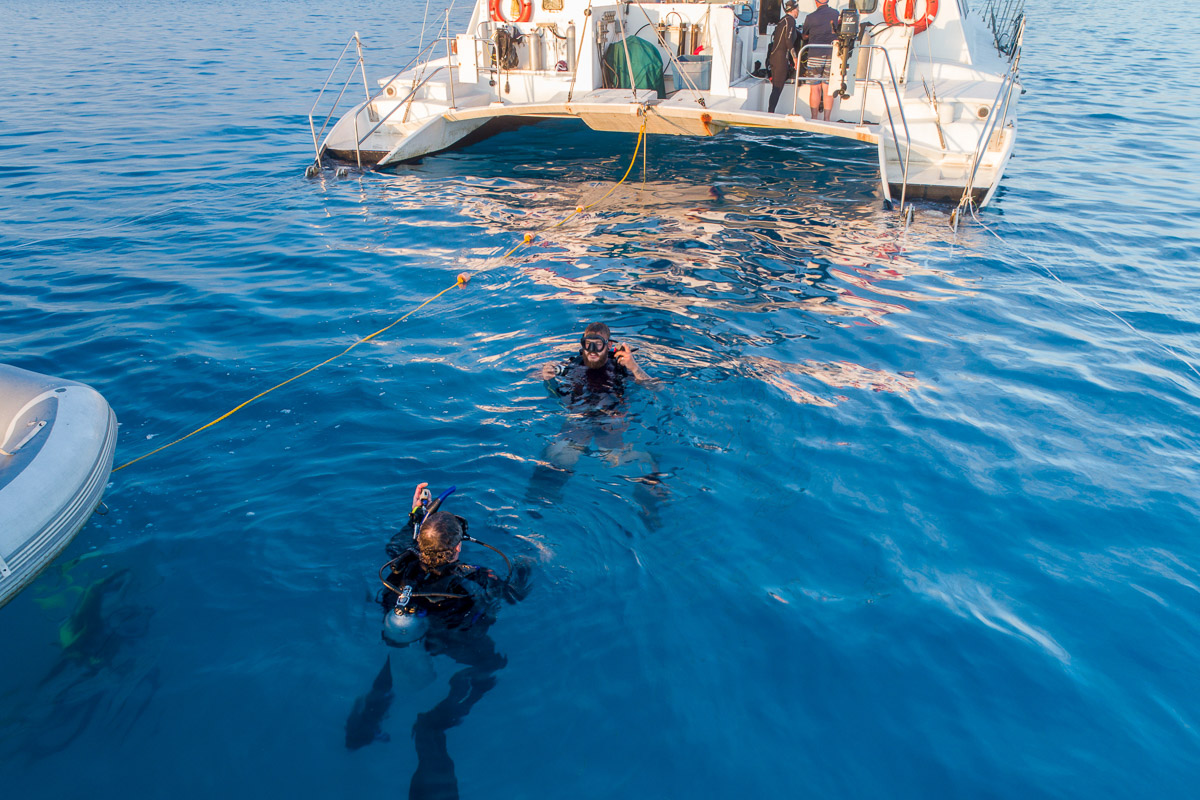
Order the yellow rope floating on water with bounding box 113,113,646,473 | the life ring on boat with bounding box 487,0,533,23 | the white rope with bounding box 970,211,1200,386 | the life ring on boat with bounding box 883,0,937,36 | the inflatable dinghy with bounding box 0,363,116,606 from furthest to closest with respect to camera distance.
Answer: the life ring on boat with bounding box 487,0,533,23 → the life ring on boat with bounding box 883,0,937,36 → the white rope with bounding box 970,211,1200,386 → the yellow rope floating on water with bounding box 113,113,646,473 → the inflatable dinghy with bounding box 0,363,116,606

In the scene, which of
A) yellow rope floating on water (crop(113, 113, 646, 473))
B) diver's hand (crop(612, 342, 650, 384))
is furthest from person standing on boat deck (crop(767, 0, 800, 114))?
diver's hand (crop(612, 342, 650, 384))

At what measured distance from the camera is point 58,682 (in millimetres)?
4031

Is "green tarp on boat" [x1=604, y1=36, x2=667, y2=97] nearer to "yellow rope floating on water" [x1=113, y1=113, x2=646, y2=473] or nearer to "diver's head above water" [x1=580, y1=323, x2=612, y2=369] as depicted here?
"yellow rope floating on water" [x1=113, y1=113, x2=646, y2=473]

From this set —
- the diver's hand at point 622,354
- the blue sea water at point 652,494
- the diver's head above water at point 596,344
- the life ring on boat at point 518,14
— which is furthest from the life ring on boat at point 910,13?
the diver's head above water at point 596,344

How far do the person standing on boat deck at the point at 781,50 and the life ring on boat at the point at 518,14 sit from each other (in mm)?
4344

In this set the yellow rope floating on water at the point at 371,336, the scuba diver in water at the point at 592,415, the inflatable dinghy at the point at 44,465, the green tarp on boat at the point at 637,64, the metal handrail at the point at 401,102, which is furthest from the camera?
the metal handrail at the point at 401,102

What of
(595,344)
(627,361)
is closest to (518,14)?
(627,361)

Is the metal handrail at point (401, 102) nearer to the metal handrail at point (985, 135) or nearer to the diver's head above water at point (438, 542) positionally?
the metal handrail at point (985, 135)

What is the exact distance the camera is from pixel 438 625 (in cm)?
399

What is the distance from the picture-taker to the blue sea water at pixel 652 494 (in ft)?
12.5

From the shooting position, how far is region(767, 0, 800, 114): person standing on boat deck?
11688mm

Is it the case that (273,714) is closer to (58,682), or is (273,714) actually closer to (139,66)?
(58,682)

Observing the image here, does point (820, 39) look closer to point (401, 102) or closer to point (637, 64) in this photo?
point (637, 64)

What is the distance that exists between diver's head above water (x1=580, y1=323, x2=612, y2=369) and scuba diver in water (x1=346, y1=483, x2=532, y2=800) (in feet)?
7.07
